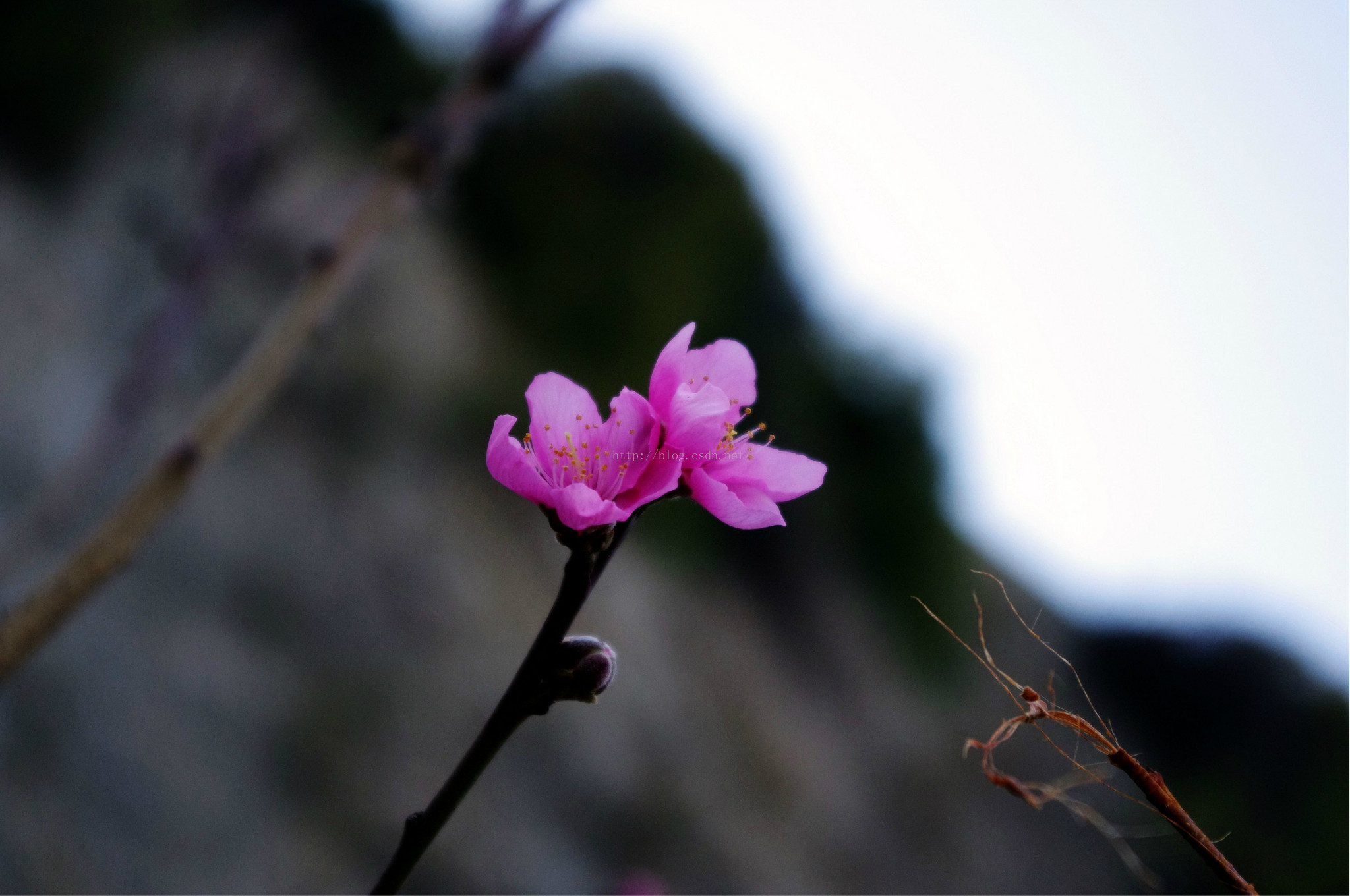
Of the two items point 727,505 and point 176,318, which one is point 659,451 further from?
point 176,318

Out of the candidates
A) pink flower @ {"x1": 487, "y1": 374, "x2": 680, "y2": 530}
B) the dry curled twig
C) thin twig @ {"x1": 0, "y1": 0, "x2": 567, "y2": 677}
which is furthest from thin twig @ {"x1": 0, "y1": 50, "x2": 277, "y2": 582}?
the dry curled twig

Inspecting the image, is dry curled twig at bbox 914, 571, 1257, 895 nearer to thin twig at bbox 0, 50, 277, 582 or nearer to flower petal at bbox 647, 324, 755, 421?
flower petal at bbox 647, 324, 755, 421

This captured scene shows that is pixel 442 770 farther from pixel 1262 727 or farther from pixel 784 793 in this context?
pixel 1262 727

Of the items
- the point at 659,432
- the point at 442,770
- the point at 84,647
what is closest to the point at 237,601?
the point at 84,647

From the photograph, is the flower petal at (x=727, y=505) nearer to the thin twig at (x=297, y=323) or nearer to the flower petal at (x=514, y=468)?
the flower petal at (x=514, y=468)

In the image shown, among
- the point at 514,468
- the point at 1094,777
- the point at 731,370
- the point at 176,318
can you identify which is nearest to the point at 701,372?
the point at 731,370
